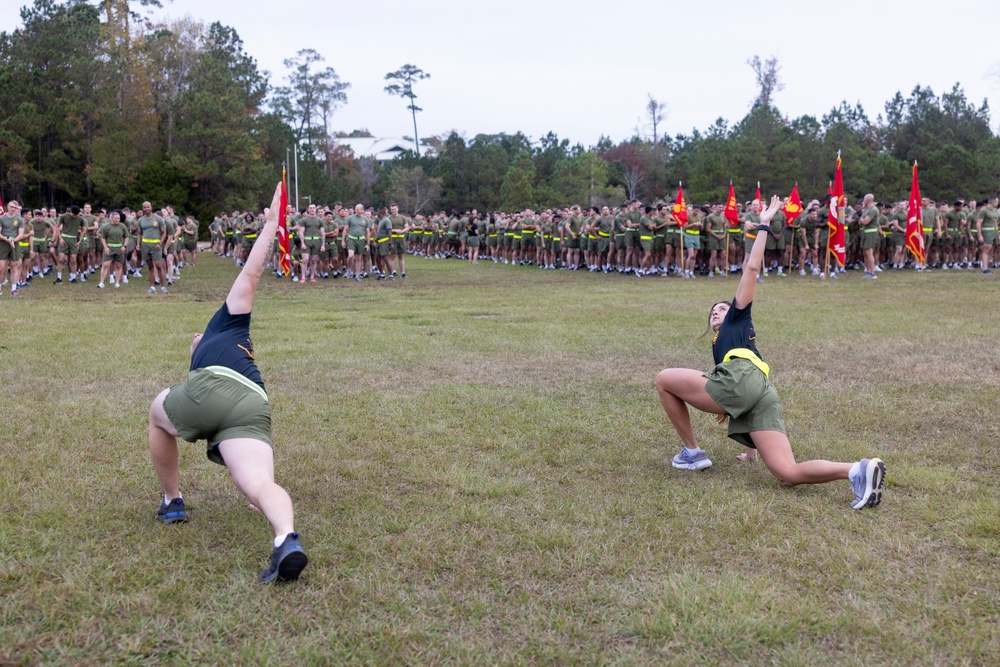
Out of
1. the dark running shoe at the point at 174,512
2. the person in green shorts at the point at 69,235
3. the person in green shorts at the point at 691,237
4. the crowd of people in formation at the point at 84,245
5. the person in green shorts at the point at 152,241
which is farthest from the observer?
the person in green shorts at the point at 691,237

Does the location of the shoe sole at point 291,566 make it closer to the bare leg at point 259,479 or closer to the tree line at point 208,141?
the bare leg at point 259,479

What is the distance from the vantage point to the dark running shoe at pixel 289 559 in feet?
12.2

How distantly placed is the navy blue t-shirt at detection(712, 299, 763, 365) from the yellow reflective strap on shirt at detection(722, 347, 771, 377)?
4 centimetres

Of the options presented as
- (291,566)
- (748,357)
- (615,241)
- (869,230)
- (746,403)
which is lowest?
(291,566)

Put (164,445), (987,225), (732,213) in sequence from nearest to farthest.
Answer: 1. (164,445)
2. (732,213)
3. (987,225)

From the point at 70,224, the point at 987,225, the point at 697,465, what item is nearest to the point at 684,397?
the point at 697,465

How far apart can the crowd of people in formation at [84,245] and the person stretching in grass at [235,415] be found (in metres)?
14.6

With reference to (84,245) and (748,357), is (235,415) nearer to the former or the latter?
(748,357)

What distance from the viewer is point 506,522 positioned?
4.62 metres

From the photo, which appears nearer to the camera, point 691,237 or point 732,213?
point 691,237

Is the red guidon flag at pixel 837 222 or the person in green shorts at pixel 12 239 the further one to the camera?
the red guidon flag at pixel 837 222

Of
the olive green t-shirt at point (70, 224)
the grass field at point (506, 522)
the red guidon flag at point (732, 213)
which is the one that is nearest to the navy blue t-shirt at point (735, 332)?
the grass field at point (506, 522)

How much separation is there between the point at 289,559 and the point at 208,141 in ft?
169

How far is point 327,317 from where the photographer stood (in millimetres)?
13727
